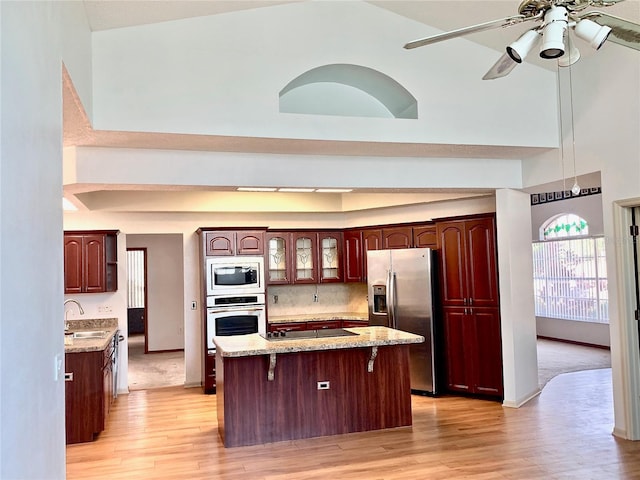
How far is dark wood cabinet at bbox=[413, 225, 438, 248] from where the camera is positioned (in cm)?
673

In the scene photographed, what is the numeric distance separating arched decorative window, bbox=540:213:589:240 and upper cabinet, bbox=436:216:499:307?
4.78 metres

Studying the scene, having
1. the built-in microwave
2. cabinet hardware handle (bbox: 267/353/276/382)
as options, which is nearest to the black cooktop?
cabinet hardware handle (bbox: 267/353/276/382)

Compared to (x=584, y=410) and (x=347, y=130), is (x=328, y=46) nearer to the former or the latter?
(x=347, y=130)

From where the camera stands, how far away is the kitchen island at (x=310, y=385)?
15.7 feet

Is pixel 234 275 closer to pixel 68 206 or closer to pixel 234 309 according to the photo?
pixel 234 309

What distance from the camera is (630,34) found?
2598 millimetres

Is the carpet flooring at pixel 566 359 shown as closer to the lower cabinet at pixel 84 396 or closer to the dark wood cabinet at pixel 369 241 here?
the dark wood cabinet at pixel 369 241

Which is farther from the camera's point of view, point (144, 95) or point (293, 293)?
point (293, 293)

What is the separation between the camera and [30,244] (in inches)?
78.5

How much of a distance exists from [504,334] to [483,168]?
5.96 ft

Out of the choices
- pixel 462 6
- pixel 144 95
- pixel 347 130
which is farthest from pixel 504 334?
pixel 144 95

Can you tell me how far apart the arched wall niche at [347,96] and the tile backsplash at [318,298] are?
10.6ft

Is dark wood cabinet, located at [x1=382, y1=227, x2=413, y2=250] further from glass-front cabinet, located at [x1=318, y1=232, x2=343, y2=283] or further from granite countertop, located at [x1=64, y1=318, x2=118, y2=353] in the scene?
granite countertop, located at [x1=64, y1=318, x2=118, y2=353]

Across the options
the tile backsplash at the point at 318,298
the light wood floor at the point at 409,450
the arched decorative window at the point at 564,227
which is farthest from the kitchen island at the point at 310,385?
the arched decorative window at the point at 564,227
